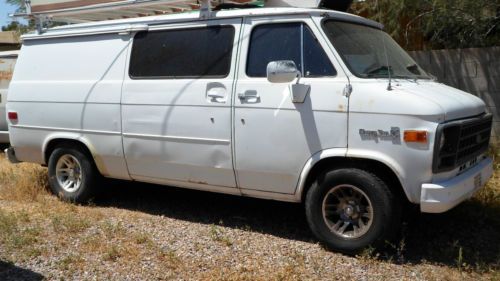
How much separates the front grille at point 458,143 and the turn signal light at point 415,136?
0.10 meters

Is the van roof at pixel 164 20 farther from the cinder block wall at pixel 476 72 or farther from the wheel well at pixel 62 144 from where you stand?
the cinder block wall at pixel 476 72

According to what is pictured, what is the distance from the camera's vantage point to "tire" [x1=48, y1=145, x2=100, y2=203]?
638 cm

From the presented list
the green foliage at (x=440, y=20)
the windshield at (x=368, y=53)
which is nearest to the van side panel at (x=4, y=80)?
the green foliage at (x=440, y=20)

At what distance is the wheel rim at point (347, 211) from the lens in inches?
184

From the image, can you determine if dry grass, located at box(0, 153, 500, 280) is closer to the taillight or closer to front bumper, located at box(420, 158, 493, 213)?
front bumper, located at box(420, 158, 493, 213)

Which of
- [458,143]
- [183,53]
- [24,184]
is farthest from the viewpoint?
[24,184]

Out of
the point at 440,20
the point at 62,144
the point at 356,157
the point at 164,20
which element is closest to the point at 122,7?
the point at 164,20

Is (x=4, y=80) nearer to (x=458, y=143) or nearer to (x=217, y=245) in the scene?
(x=217, y=245)

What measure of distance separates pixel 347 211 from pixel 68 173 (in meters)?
3.65

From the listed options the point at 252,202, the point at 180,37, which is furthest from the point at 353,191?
the point at 180,37

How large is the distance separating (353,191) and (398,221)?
45 cm

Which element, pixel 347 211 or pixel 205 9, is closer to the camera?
pixel 347 211

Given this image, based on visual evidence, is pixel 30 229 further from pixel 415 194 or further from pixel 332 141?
pixel 415 194

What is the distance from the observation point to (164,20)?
18.9 feet
